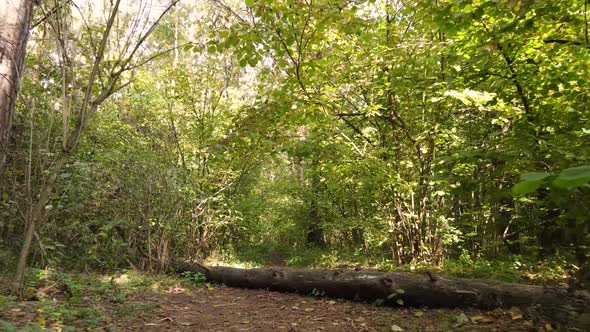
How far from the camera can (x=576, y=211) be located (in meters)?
2.29

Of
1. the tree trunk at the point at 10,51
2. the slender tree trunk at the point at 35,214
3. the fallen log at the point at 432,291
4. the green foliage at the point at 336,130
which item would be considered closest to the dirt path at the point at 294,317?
the fallen log at the point at 432,291

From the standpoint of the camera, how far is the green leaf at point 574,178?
769 millimetres

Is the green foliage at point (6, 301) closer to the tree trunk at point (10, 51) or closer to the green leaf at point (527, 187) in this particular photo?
the tree trunk at point (10, 51)

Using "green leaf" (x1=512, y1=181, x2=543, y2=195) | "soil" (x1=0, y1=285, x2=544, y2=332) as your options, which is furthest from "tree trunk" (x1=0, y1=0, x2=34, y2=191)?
"green leaf" (x1=512, y1=181, x2=543, y2=195)

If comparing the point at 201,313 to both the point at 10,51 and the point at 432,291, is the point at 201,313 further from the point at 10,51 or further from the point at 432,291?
the point at 10,51

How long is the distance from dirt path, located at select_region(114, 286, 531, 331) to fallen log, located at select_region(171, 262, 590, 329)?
0.15 m

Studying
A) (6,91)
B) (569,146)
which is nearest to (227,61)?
(6,91)

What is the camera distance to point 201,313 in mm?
4863

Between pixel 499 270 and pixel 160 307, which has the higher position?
pixel 499 270

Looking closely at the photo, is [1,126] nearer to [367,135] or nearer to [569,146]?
[569,146]

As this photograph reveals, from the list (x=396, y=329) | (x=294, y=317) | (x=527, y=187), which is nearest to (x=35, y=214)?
(x=294, y=317)

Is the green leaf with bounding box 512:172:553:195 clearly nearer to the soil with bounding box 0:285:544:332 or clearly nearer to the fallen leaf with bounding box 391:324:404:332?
the soil with bounding box 0:285:544:332

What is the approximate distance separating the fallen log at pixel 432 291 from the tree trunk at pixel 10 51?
4.28 m

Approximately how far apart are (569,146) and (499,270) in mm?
3657
